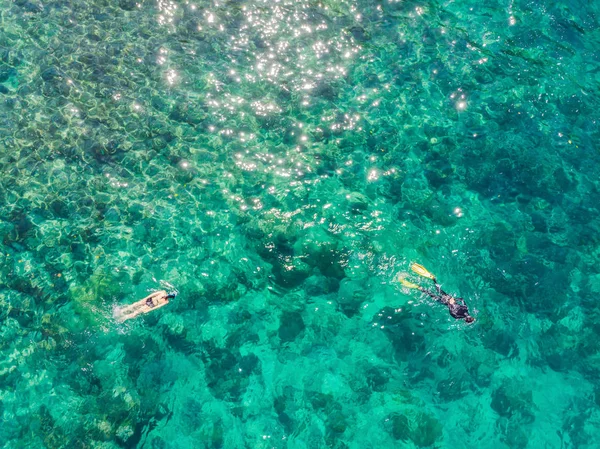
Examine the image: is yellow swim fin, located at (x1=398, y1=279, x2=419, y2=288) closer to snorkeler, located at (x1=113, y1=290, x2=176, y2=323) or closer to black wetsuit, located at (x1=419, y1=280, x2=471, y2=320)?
black wetsuit, located at (x1=419, y1=280, x2=471, y2=320)

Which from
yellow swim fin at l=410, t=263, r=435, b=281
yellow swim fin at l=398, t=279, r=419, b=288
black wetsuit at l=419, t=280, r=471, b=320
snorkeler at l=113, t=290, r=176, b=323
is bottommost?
snorkeler at l=113, t=290, r=176, b=323

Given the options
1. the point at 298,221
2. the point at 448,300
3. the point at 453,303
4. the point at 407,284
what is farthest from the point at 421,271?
the point at 298,221

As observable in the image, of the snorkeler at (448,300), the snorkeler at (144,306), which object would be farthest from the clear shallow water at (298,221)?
the snorkeler at (448,300)

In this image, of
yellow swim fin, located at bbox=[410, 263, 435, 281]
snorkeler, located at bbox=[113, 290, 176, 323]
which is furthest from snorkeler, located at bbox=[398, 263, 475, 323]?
snorkeler, located at bbox=[113, 290, 176, 323]

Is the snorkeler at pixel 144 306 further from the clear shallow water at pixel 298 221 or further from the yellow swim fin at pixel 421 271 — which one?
the yellow swim fin at pixel 421 271

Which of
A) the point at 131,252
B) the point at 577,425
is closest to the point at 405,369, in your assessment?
the point at 577,425
